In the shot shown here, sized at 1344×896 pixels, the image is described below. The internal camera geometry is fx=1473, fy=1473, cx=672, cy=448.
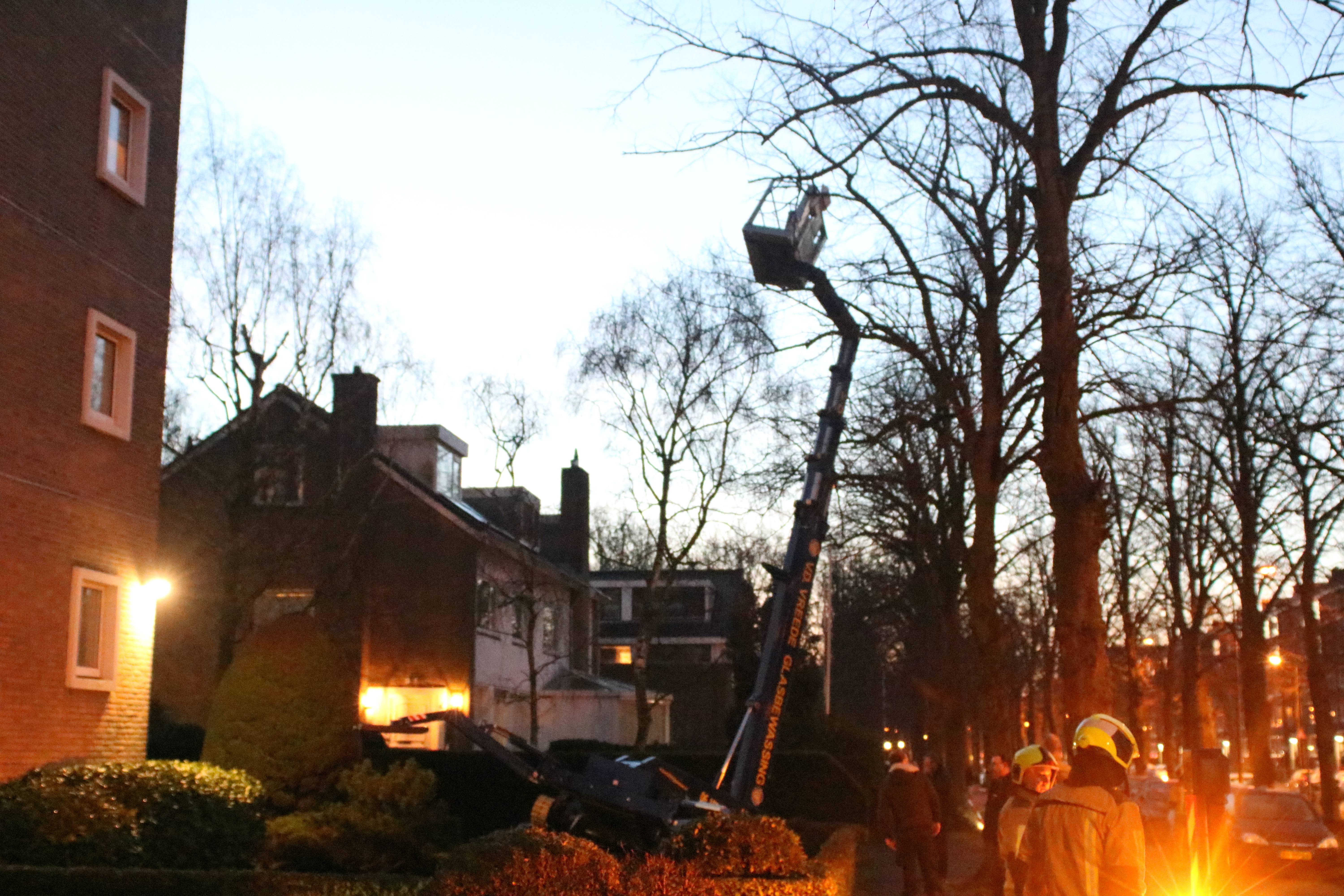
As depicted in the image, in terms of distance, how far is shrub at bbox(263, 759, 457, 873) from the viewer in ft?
60.3

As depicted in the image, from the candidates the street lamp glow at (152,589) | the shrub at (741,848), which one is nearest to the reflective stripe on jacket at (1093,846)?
the shrub at (741,848)

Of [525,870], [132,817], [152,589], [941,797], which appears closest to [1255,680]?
[941,797]

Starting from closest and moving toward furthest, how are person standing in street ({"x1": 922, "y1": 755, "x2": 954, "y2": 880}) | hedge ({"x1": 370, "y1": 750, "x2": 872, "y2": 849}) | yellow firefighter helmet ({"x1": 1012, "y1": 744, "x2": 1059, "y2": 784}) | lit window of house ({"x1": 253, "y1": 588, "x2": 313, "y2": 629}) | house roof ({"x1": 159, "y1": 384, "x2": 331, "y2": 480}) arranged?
yellow firefighter helmet ({"x1": 1012, "y1": 744, "x2": 1059, "y2": 784}), person standing in street ({"x1": 922, "y1": 755, "x2": 954, "y2": 880}), hedge ({"x1": 370, "y1": 750, "x2": 872, "y2": 849}), house roof ({"x1": 159, "y1": 384, "x2": 331, "y2": 480}), lit window of house ({"x1": 253, "y1": 588, "x2": 313, "y2": 629})

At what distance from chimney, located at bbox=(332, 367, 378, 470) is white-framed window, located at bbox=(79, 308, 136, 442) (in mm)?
15427

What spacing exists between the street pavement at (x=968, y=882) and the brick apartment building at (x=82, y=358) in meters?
9.78

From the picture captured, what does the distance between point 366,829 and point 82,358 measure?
22.2 ft

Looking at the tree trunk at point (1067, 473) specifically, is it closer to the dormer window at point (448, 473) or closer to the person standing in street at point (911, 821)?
the person standing in street at point (911, 821)

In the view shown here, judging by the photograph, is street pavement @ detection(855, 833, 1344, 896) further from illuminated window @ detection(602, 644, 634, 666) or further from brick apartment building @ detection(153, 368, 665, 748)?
illuminated window @ detection(602, 644, 634, 666)

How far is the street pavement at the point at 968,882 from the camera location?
19375 millimetres

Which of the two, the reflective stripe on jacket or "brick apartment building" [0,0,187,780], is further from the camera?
"brick apartment building" [0,0,187,780]

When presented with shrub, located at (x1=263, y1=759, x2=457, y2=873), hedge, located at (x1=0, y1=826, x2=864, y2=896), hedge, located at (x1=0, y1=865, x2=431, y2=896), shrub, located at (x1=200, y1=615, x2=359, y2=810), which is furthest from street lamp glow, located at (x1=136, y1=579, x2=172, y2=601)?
hedge, located at (x1=0, y1=865, x2=431, y2=896)

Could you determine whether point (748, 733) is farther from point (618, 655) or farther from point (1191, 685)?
point (618, 655)

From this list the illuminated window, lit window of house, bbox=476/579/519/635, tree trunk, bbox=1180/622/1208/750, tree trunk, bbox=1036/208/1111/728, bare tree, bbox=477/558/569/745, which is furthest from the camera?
the illuminated window

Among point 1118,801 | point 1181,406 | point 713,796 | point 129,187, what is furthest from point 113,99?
point 1118,801
